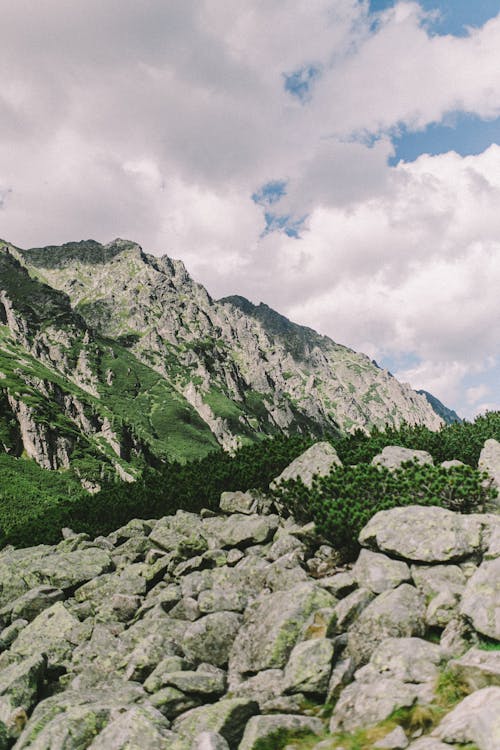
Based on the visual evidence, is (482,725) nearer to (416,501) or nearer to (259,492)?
(416,501)

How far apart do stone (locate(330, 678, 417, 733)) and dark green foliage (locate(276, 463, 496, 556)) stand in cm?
811

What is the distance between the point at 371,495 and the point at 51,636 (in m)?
14.9

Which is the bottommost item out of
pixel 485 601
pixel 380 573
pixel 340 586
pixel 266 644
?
pixel 266 644

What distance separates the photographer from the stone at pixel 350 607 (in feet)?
43.6

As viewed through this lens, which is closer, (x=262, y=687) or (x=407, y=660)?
(x=407, y=660)

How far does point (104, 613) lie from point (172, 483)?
15.3 meters

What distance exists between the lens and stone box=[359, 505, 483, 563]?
49.7 ft

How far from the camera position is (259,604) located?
15.2 meters

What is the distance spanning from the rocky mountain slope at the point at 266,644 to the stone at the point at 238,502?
138 inches

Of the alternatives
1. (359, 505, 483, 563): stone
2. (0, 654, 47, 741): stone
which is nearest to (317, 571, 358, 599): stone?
(359, 505, 483, 563): stone

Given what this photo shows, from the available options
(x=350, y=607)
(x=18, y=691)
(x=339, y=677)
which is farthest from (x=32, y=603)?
(x=339, y=677)

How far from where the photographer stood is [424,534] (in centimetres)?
1580

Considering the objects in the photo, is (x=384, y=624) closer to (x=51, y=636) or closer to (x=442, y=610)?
(x=442, y=610)

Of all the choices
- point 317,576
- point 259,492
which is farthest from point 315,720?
point 259,492
